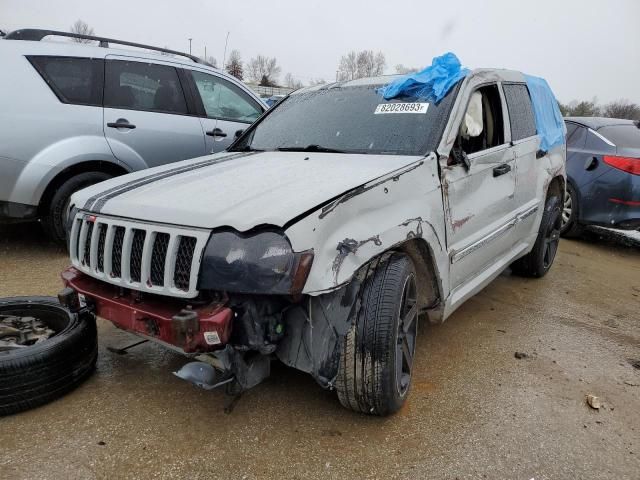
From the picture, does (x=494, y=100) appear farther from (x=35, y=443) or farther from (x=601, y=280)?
(x=35, y=443)

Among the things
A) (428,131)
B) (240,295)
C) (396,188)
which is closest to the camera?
(240,295)

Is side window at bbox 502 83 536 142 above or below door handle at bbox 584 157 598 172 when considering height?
above

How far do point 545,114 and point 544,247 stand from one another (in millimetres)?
1246

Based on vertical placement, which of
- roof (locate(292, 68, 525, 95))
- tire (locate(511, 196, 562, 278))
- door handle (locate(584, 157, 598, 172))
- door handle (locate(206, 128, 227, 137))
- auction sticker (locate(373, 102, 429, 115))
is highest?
roof (locate(292, 68, 525, 95))

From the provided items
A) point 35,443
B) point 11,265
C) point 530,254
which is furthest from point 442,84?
point 11,265

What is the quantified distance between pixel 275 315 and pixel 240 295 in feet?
0.59

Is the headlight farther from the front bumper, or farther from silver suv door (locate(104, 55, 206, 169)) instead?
silver suv door (locate(104, 55, 206, 169))

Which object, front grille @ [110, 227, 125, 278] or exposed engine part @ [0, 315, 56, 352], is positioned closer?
front grille @ [110, 227, 125, 278]

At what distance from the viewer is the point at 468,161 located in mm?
3020

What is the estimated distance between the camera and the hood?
211cm

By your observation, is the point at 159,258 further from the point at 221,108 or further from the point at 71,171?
the point at 221,108

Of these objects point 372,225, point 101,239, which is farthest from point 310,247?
point 101,239

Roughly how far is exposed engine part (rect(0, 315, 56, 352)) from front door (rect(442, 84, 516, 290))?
2.34 metres

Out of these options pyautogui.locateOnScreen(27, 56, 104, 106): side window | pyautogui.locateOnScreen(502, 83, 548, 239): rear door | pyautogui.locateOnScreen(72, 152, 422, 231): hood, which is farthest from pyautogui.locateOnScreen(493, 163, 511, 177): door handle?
pyautogui.locateOnScreen(27, 56, 104, 106): side window
